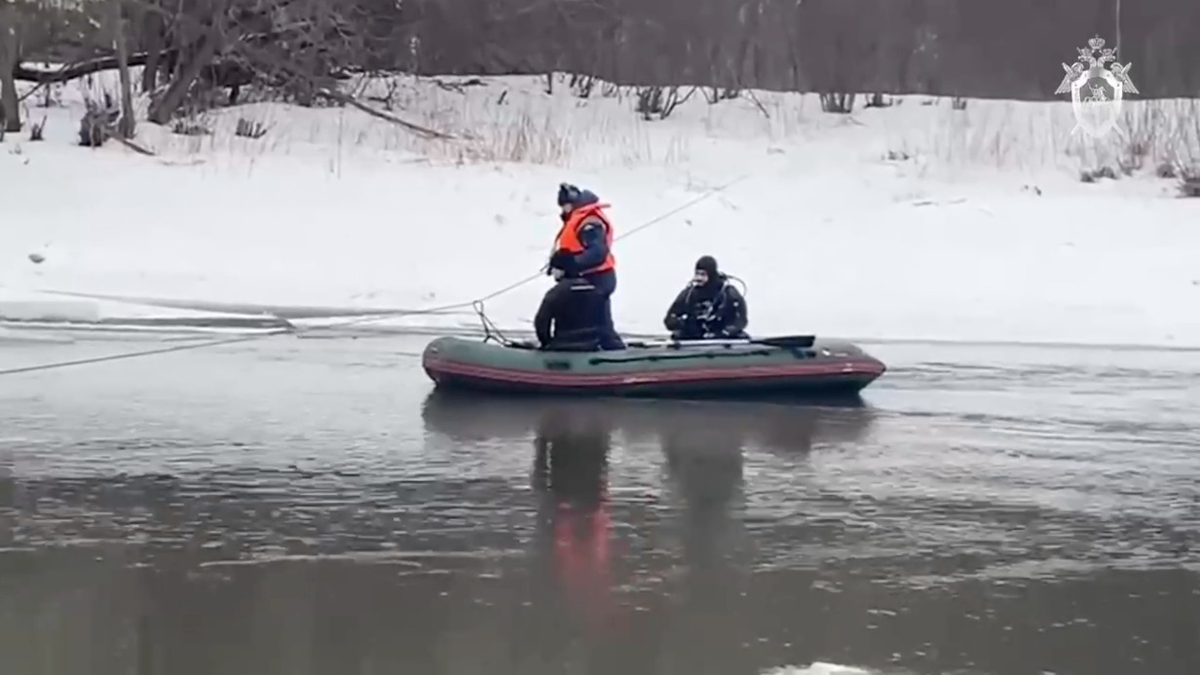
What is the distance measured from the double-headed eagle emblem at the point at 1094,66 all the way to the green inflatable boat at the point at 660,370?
18508mm

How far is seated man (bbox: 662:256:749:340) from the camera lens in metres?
13.2

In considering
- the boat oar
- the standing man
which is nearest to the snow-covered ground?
the boat oar

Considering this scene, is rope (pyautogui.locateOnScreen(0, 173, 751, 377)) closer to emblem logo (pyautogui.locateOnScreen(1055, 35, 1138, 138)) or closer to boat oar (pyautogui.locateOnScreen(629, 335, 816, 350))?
boat oar (pyautogui.locateOnScreen(629, 335, 816, 350))

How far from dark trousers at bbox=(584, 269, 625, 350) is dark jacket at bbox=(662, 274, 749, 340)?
627mm

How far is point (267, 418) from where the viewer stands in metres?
10.7

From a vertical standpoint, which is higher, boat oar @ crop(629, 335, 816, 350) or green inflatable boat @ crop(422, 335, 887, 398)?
boat oar @ crop(629, 335, 816, 350)

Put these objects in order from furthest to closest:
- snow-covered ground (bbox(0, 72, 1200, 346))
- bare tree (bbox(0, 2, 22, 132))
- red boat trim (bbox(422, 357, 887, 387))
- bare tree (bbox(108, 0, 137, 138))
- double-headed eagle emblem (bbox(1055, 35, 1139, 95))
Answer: double-headed eagle emblem (bbox(1055, 35, 1139, 95))
bare tree (bbox(108, 0, 137, 138))
bare tree (bbox(0, 2, 22, 132))
snow-covered ground (bbox(0, 72, 1200, 346))
red boat trim (bbox(422, 357, 887, 387))

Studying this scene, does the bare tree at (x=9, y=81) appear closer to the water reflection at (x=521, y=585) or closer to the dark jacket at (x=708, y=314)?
the dark jacket at (x=708, y=314)

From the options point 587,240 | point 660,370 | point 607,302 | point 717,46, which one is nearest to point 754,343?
point 660,370

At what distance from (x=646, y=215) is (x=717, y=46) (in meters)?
8.32

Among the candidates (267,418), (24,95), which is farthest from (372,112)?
(267,418)

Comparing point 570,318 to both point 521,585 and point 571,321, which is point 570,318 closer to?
point 571,321

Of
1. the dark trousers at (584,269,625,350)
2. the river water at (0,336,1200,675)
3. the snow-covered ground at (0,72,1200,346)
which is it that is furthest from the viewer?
the snow-covered ground at (0,72,1200,346)

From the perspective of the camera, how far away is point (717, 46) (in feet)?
96.6
